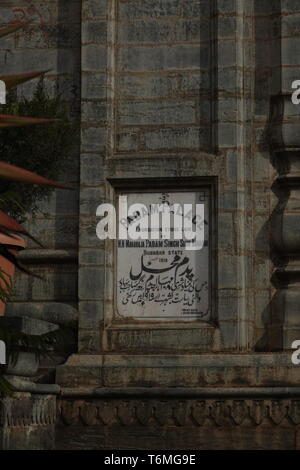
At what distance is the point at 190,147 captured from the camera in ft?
43.4

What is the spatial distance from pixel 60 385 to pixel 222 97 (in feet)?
12.0

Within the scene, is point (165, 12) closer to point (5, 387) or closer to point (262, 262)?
point (262, 262)

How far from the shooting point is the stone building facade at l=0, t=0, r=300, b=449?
12.7 meters

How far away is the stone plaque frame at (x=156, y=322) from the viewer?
12812 mm

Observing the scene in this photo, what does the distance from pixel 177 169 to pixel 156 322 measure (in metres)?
1.71

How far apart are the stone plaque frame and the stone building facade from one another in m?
0.02

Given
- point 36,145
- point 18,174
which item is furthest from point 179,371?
point 18,174

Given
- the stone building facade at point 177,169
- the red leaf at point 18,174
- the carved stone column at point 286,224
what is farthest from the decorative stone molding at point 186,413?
the red leaf at point 18,174

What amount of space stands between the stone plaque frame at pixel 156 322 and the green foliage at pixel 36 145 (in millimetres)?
1006

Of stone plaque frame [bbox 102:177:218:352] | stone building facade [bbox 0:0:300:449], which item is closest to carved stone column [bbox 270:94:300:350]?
stone building facade [bbox 0:0:300:449]

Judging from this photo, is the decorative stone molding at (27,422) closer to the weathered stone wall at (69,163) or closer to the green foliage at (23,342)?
the green foliage at (23,342)

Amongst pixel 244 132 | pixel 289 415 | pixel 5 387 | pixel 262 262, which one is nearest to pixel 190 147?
pixel 244 132

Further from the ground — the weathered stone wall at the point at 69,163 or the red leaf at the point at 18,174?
the weathered stone wall at the point at 69,163

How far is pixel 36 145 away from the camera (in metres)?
12.1
